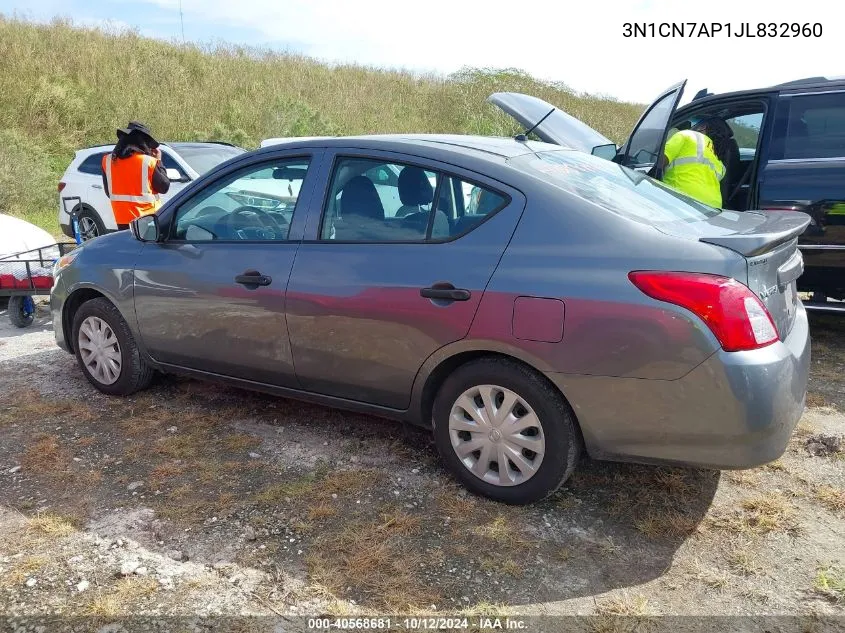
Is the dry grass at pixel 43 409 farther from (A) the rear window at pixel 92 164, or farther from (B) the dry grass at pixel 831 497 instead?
(A) the rear window at pixel 92 164

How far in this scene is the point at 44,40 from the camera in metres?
20.3

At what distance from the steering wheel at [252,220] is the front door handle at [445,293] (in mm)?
939

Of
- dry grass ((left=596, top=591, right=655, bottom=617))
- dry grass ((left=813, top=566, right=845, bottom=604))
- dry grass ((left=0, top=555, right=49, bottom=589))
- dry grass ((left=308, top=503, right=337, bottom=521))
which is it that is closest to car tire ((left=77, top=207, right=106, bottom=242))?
dry grass ((left=0, top=555, right=49, bottom=589))

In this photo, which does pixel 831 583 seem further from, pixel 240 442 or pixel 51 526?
pixel 51 526

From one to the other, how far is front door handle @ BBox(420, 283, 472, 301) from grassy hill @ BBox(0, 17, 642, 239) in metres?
11.8

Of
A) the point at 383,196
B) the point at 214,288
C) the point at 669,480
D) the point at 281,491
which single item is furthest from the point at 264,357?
the point at 669,480

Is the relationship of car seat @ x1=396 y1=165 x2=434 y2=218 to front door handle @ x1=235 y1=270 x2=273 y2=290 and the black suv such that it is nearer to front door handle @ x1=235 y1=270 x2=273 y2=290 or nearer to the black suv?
front door handle @ x1=235 y1=270 x2=273 y2=290

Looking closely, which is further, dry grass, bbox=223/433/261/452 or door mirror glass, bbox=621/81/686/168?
door mirror glass, bbox=621/81/686/168

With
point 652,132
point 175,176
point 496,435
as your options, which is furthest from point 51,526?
point 175,176

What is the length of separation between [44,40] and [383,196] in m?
21.6

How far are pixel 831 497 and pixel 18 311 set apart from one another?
20.1 ft

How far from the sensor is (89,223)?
9766 millimetres

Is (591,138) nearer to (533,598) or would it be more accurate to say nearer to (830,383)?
(830,383)

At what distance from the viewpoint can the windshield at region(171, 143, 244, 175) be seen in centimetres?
891
